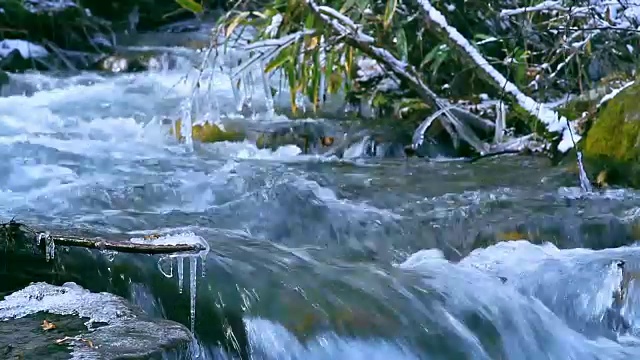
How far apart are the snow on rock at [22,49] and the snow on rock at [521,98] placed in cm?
592

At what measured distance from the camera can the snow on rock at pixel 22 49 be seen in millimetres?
9078

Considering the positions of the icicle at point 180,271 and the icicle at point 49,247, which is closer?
the icicle at point 49,247

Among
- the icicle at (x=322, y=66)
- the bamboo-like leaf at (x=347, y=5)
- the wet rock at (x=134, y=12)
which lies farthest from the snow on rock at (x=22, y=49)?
the bamboo-like leaf at (x=347, y=5)

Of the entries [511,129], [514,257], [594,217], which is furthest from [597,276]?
[511,129]

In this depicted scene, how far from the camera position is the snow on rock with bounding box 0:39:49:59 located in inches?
357

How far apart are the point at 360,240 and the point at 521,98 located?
5.44 ft

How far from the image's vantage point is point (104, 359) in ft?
5.99

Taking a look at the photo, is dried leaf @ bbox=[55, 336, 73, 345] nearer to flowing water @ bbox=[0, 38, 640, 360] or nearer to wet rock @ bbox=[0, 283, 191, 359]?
wet rock @ bbox=[0, 283, 191, 359]

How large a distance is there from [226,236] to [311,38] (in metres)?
1.78

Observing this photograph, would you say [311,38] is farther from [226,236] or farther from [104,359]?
[104,359]

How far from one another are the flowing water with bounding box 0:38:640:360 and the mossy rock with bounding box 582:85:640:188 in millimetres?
161

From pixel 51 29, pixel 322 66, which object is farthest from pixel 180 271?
pixel 51 29

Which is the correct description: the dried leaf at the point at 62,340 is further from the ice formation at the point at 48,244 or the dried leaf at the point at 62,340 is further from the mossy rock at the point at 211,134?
the mossy rock at the point at 211,134

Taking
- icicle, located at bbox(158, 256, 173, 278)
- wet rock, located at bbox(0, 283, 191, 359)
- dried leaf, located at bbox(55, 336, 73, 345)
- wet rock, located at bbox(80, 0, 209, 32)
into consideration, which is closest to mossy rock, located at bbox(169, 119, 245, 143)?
icicle, located at bbox(158, 256, 173, 278)
